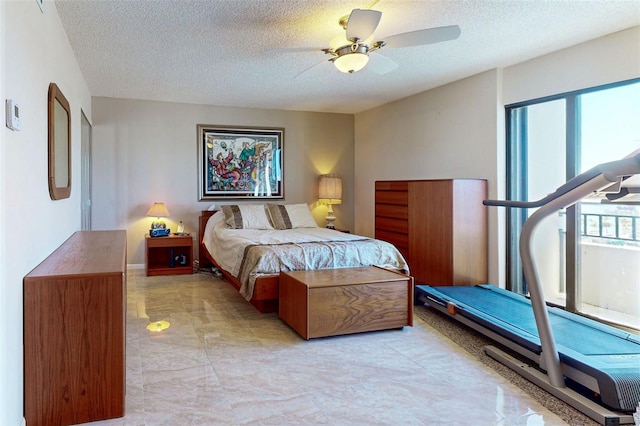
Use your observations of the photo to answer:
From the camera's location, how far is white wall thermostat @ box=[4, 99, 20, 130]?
1.72 meters

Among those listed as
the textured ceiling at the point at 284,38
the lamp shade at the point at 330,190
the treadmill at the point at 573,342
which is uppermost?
the textured ceiling at the point at 284,38

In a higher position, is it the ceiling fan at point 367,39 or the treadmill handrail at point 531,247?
the ceiling fan at point 367,39

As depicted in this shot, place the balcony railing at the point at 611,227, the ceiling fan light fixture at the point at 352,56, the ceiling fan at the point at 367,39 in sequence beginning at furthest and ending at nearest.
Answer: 1. the balcony railing at the point at 611,227
2. the ceiling fan light fixture at the point at 352,56
3. the ceiling fan at the point at 367,39

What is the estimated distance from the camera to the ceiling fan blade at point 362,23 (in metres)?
2.50

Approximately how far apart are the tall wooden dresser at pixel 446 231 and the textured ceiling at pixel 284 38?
4.04 feet

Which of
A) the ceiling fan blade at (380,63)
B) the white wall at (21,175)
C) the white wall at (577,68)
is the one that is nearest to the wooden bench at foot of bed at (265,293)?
the white wall at (21,175)

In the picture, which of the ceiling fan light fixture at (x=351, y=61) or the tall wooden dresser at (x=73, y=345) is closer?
the tall wooden dresser at (x=73, y=345)

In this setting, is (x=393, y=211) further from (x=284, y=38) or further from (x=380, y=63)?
(x=284, y=38)

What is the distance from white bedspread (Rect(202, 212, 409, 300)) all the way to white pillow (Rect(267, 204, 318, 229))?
2.40 ft

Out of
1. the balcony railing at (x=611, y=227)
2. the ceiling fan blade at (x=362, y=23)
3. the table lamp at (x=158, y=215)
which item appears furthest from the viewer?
the table lamp at (x=158, y=215)

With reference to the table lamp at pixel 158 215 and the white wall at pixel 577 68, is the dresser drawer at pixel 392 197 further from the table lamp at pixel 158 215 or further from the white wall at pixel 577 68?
the table lamp at pixel 158 215

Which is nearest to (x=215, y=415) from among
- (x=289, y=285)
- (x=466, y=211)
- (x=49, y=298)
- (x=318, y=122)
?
(x=49, y=298)

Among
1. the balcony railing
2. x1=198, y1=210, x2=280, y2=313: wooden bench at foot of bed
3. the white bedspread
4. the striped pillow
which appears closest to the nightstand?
the white bedspread

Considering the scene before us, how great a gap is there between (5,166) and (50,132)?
1003mm
